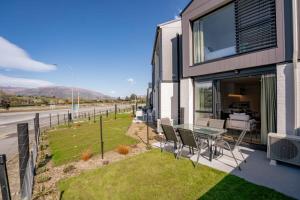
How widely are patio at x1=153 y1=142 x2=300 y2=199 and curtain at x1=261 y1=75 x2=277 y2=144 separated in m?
0.80

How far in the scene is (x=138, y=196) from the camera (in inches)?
126

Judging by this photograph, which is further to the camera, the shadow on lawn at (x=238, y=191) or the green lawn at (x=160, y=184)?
the green lawn at (x=160, y=184)

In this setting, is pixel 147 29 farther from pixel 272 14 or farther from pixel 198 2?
pixel 272 14

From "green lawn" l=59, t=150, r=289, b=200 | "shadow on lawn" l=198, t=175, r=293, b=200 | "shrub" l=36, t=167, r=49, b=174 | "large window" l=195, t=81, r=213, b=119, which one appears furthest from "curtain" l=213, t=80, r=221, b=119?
"shrub" l=36, t=167, r=49, b=174

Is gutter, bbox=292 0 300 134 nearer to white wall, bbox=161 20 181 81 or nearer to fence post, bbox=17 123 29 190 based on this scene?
white wall, bbox=161 20 181 81

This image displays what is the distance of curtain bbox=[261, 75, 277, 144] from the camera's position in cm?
496

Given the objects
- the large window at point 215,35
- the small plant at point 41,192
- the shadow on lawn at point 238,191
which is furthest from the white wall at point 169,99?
the small plant at point 41,192

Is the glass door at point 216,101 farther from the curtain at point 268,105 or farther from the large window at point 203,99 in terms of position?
the curtain at point 268,105

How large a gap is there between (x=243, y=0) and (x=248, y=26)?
1.01 meters

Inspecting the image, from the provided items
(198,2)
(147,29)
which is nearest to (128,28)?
(147,29)

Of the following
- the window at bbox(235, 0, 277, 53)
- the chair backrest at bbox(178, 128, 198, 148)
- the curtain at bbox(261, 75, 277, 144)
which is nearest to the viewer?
the chair backrest at bbox(178, 128, 198, 148)

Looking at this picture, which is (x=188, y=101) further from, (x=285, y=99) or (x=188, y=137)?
(x=285, y=99)

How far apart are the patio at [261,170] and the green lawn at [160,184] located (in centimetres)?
26

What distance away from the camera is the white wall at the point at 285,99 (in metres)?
4.48
